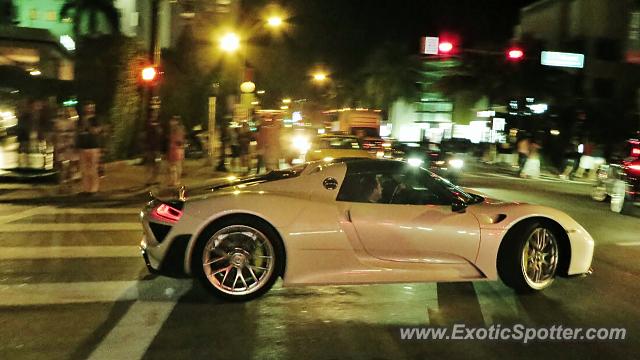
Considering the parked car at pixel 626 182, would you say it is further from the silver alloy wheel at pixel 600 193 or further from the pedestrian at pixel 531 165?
the pedestrian at pixel 531 165

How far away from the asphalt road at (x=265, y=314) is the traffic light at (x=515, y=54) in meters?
12.6

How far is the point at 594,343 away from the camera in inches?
209

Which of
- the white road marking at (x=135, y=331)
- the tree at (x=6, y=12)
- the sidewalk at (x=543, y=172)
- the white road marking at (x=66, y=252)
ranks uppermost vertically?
the tree at (x=6, y=12)

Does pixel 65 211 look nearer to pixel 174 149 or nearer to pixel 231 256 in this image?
pixel 174 149

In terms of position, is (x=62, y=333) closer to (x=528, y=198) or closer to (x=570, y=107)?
(x=528, y=198)

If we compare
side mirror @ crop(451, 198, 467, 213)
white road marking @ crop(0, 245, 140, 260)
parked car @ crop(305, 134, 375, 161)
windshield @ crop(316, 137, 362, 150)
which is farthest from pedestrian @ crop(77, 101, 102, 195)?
side mirror @ crop(451, 198, 467, 213)

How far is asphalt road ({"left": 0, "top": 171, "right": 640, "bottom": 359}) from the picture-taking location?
4980 millimetres

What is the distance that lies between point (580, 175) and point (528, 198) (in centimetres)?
1049

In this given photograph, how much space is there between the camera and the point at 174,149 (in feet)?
48.9

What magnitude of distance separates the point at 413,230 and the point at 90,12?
111ft

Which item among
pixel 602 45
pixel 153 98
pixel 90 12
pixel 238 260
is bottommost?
pixel 238 260

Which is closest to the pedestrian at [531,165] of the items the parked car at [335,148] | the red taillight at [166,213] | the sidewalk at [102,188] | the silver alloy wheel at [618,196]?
the parked car at [335,148]

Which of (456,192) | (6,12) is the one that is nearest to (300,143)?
(456,192)

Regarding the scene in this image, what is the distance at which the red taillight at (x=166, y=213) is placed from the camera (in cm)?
604
